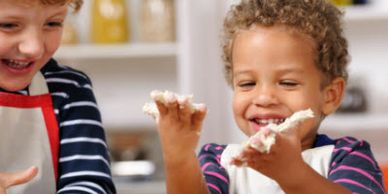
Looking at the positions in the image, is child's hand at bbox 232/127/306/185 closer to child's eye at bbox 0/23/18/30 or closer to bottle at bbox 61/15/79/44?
child's eye at bbox 0/23/18/30

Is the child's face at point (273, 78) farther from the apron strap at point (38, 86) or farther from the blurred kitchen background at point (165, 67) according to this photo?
the blurred kitchen background at point (165, 67)

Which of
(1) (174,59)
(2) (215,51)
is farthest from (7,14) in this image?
(1) (174,59)

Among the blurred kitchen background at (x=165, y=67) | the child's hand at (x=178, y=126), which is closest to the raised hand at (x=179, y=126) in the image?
the child's hand at (x=178, y=126)

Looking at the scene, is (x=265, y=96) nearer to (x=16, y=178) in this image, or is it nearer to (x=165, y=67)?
(x=16, y=178)

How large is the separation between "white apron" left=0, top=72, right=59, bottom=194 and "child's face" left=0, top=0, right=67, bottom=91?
6 centimetres

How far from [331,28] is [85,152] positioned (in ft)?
1.31

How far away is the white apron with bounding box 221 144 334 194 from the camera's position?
1079 mm

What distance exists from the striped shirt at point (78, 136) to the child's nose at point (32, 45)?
0.42ft

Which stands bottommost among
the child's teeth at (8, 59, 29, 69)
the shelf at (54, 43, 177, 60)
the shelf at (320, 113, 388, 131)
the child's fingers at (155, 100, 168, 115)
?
the shelf at (320, 113, 388, 131)

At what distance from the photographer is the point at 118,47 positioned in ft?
10.2

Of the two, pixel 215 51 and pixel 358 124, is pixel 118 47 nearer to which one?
pixel 215 51

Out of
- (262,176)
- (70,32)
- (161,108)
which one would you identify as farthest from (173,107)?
(70,32)

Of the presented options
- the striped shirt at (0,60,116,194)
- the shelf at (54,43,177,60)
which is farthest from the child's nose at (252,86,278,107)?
the shelf at (54,43,177,60)

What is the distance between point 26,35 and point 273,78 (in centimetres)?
33
